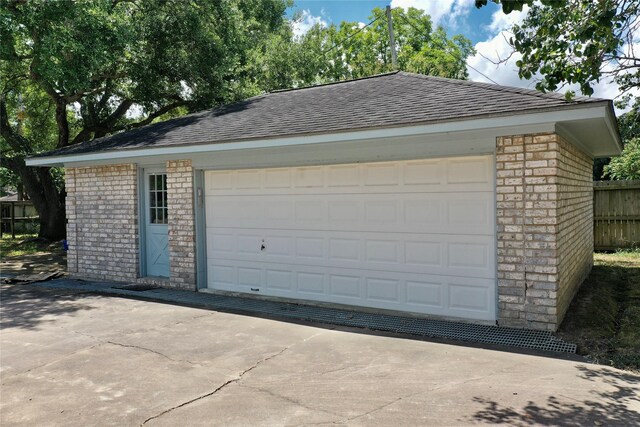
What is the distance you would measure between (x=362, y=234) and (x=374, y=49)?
28.6 metres

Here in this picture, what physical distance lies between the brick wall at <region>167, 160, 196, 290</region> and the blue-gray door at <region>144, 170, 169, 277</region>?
1.79 feet

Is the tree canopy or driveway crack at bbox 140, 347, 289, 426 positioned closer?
driveway crack at bbox 140, 347, 289, 426

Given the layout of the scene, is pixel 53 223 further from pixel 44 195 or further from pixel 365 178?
pixel 365 178

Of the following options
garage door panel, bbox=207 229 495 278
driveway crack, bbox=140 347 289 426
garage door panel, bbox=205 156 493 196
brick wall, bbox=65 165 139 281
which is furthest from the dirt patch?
driveway crack, bbox=140 347 289 426

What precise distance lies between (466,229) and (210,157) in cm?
485

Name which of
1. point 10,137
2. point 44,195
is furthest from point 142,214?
point 44,195

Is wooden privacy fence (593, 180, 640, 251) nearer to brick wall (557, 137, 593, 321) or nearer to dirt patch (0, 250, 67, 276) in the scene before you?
brick wall (557, 137, 593, 321)

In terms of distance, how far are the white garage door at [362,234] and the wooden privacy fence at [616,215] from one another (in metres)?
10.0

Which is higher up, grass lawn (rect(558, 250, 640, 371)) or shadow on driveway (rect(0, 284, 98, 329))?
grass lawn (rect(558, 250, 640, 371))

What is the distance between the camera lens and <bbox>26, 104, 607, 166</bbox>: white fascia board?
18.5 ft

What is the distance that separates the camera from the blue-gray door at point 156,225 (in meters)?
10.1

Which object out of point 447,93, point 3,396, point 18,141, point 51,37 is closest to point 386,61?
point 18,141

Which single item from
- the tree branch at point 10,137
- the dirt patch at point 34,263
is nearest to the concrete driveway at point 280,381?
the dirt patch at point 34,263

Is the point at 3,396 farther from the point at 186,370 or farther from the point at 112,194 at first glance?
the point at 112,194
